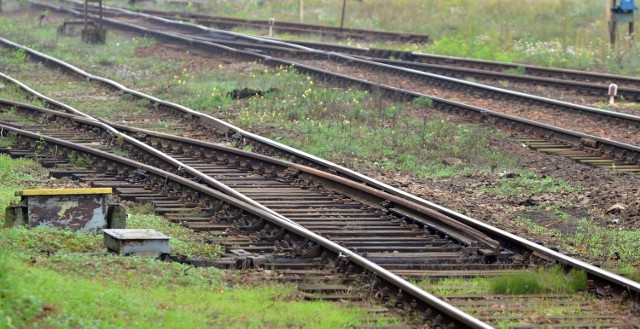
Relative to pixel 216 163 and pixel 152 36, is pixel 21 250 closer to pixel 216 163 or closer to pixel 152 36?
pixel 216 163

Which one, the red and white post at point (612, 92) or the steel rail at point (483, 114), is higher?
the red and white post at point (612, 92)

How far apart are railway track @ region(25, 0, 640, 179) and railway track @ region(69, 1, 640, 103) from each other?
4.80 ft

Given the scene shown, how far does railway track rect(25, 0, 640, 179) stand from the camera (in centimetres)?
1664

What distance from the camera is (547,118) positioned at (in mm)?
20156

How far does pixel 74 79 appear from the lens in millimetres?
24188

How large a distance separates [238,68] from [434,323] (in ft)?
57.7

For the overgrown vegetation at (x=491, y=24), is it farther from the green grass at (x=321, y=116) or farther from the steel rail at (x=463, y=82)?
the green grass at (x=321, y=116)

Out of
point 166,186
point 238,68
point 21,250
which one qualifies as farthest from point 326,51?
point 21,250

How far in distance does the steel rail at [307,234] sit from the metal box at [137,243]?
1438mm

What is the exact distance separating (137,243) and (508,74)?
55.0 ft

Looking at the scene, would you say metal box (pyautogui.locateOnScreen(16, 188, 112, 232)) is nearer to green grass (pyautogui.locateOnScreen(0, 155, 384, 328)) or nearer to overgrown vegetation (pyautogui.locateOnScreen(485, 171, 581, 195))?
green grass (pyautogui.locateOnScreen(0, 155, 384, 328))

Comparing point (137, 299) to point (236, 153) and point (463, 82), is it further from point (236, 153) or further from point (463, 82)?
point (463, 82)

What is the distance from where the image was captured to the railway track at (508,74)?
2377 centimetres

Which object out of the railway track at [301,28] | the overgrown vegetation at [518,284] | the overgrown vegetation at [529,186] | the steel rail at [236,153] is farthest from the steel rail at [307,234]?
the railway track at [301,28]
